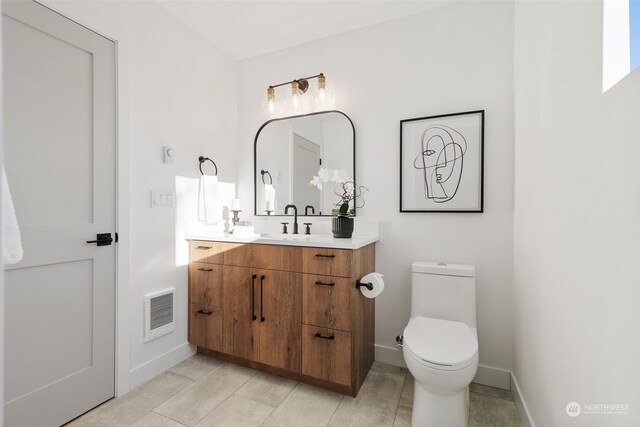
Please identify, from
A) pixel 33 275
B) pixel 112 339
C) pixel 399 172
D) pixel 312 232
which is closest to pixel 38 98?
pixel 33 275

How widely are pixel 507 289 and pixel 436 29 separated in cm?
179

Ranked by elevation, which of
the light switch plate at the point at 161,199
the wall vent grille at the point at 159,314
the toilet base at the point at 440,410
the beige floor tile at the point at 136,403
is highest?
the light switch plate at the point at 161,199

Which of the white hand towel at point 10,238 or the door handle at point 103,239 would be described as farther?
the door handle at point 103,239

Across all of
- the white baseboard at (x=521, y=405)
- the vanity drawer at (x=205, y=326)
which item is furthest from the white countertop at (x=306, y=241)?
the white baseboard at (x=521, y=405)

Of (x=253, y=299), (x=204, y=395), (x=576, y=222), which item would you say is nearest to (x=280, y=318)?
(x=253, y=299)

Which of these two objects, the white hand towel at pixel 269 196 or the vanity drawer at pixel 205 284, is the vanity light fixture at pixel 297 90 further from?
the vanity drawer at pixel 205 284

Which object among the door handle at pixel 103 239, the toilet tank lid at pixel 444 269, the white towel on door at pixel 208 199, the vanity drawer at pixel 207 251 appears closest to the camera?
the door handle at pixel 103 239

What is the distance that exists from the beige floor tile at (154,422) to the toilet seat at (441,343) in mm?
1286

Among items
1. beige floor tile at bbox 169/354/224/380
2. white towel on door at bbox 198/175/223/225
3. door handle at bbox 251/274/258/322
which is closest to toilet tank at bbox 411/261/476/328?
door handle at bbox 251/274/258/322

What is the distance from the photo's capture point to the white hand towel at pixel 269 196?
266cm

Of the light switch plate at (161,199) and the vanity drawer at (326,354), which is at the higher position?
the light switch plate at (161,199)

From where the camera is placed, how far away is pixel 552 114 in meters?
1.26

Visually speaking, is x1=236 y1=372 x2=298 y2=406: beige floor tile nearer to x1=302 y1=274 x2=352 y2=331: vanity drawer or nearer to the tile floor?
the tile floor

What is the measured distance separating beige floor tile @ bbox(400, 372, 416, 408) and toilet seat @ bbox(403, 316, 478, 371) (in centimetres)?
46
